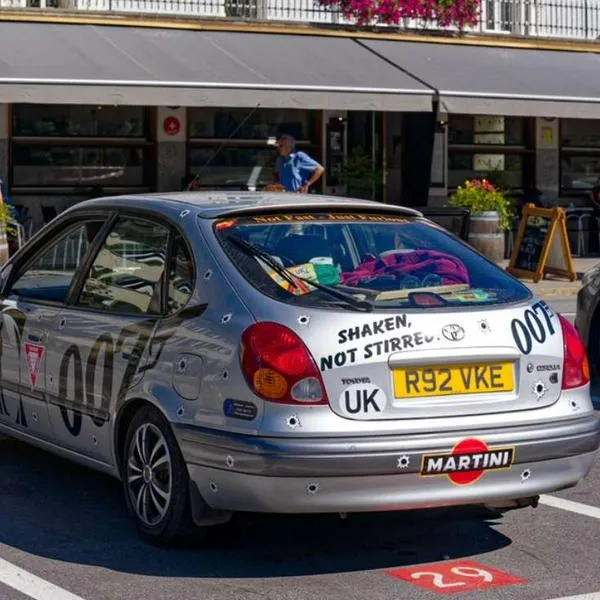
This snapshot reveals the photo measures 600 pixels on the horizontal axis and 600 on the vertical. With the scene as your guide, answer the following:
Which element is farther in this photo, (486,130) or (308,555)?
(486,130)

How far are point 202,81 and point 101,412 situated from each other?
13.5 m

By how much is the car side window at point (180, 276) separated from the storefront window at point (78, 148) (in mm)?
16180

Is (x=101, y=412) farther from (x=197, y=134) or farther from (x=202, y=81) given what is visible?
(x=197, y=134)

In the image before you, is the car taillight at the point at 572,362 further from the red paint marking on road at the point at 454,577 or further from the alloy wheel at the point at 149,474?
the alloy wheel at the point at 149,474

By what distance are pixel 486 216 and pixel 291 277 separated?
15.9 meters

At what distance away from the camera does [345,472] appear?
5.91 meters

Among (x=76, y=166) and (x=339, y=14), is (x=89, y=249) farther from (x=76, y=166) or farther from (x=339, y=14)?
(x=339, y=14)

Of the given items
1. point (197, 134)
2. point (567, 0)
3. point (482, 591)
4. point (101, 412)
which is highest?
point (567, 0)

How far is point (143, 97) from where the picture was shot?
1934cm

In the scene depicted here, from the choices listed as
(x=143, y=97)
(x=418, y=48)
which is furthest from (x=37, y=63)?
(x=418, y=48)

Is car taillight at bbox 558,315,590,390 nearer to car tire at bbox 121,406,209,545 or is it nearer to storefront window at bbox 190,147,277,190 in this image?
car tire at bbox 121,406,209,545

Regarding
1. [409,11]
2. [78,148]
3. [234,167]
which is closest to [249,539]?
[78,148]

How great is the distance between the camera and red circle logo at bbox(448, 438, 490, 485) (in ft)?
20.0

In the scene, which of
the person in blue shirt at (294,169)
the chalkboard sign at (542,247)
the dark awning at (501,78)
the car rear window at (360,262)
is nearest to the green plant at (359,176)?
the dark awning at (501,78)
